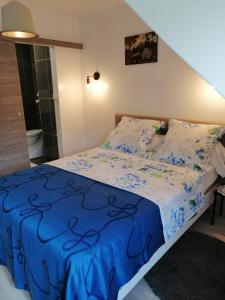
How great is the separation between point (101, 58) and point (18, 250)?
2.90 m

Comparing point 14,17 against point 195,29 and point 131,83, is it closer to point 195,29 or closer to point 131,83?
point 195,29

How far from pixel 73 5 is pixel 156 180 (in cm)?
261

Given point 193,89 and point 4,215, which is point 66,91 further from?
point 4,215

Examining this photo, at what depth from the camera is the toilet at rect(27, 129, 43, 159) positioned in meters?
4.45

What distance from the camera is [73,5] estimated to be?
3072 mm

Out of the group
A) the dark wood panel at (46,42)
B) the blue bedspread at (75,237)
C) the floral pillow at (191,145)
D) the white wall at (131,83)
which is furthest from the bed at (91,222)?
the dark wood panel at (46,42)

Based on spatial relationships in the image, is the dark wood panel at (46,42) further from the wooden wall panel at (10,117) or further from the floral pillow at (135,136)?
the floral pillow at (135,136)

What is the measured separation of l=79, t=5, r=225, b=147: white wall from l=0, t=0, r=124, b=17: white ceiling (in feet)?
0.43

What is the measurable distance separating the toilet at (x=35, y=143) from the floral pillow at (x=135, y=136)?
80.8 inches

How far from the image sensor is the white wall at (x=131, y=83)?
268 centimetres

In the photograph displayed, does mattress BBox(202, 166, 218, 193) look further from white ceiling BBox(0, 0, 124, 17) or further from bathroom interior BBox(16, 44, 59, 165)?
bathroom interior BBox(16, 44, 59, 165)

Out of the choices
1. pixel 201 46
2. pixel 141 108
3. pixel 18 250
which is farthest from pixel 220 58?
pixel 141 108

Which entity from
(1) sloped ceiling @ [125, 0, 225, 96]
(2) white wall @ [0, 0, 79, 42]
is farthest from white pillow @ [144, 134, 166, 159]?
(2) white wall @ [0, 0, 79, 42]

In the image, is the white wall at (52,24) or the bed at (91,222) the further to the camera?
the white wall at (52,24)
